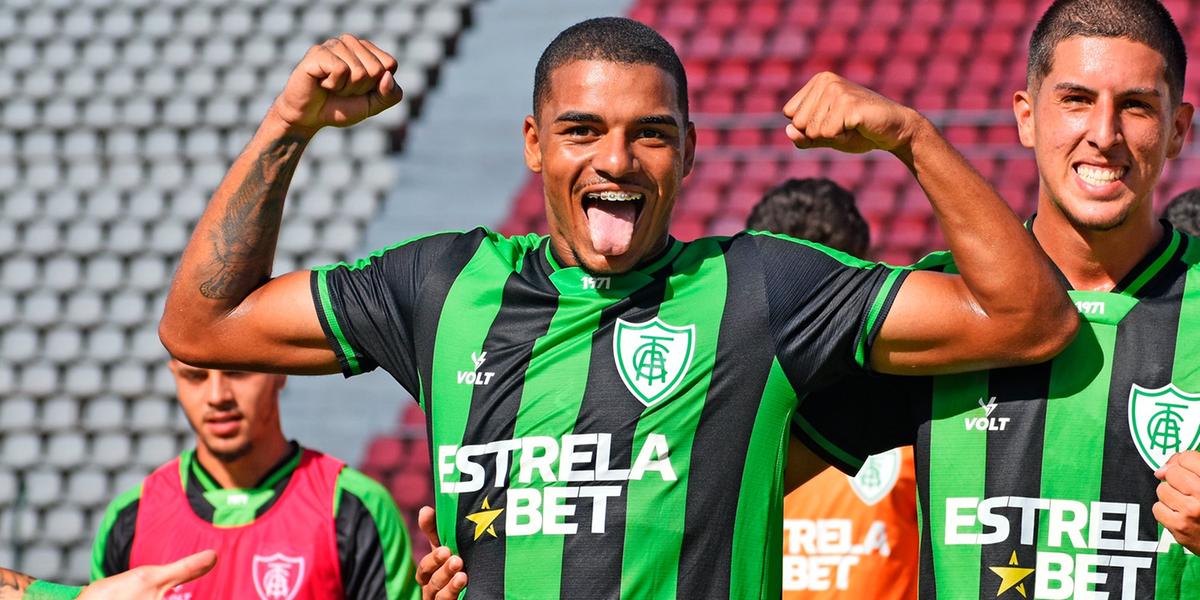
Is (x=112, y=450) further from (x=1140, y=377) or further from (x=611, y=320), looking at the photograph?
(x=1140, y=377)

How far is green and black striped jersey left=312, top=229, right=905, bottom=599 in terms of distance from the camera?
2.55m

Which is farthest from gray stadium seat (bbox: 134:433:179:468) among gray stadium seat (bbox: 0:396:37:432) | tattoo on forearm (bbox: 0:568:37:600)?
tattoo on forearm (bbox: 0:568:37:600)

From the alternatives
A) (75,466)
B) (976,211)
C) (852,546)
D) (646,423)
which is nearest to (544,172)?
(646,423)

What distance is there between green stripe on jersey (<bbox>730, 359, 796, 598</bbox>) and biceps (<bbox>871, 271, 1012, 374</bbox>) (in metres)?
0.19

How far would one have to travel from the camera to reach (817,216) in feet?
13.2

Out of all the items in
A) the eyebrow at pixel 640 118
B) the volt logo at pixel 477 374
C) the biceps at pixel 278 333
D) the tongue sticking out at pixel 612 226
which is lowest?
the volt logo at pixel 477 374

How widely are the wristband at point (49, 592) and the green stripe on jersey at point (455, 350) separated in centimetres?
82

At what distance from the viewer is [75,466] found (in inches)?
397

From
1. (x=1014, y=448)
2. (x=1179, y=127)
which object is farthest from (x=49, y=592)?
(x=1179, y=127)

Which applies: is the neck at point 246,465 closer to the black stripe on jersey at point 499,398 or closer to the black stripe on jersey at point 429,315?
the black stripe on jersey at point 429,315

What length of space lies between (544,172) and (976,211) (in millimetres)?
781

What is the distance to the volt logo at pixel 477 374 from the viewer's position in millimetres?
2684

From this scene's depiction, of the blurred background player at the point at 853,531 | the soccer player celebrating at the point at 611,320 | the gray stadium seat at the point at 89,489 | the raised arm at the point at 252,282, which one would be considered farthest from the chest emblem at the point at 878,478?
the gray stadium seat at the point at 89,489

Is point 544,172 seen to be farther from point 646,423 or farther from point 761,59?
point 761,59
